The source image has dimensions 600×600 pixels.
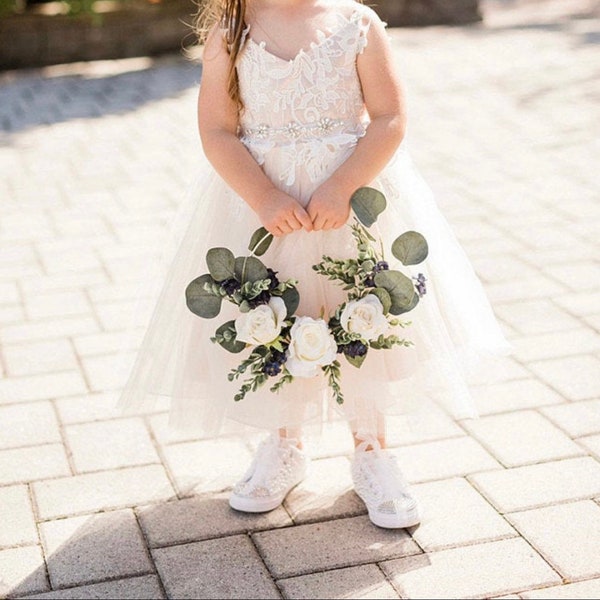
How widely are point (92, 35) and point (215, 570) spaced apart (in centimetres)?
714

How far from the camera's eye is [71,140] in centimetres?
636

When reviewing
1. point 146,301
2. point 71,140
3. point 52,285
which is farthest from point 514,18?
point 146,301

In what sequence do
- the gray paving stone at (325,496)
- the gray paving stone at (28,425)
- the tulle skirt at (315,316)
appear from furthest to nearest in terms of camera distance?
1. the gray paving stone at (28,425)
2. the gray paving stone at (325,496)
3. the tulle skirt at (315,316)

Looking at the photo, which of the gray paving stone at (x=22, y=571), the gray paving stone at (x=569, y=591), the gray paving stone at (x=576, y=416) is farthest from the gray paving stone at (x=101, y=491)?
the gray paving stone at (x=576, y=416)

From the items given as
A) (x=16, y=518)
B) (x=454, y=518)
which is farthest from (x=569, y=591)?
(x=16, y=518)

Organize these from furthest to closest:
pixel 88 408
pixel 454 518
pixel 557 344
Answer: pixel 557 344, pixel 88 408, pixel 454 518

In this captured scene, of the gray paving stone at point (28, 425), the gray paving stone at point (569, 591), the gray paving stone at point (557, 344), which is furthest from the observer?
the gray paving stone at point (557, 344)

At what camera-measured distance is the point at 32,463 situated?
9.64ft

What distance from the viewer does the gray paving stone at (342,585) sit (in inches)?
92.0

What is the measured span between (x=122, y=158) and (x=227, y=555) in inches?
152

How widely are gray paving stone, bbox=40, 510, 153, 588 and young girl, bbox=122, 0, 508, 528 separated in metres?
0.29

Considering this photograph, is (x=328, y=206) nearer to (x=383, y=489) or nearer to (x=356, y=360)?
(x=356, y=360)

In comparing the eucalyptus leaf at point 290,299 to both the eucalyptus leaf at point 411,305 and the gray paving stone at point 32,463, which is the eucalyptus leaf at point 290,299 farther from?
the gray paving stone at point 32,463

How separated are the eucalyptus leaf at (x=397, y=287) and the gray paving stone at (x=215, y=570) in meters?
0.67
